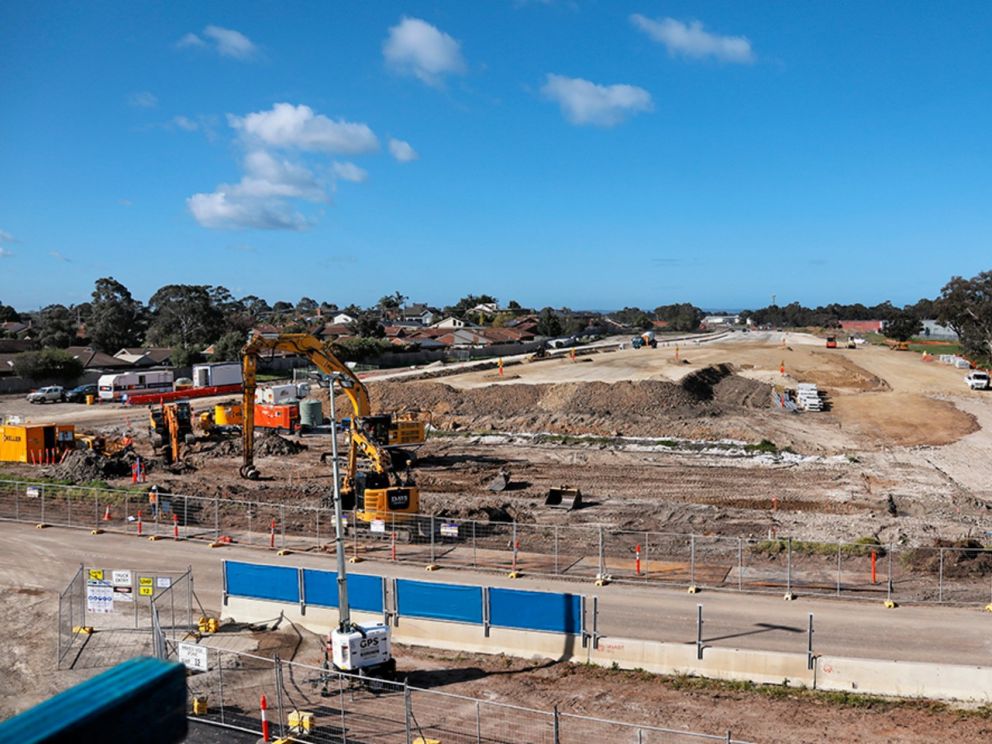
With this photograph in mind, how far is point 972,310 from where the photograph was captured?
96.0 meters

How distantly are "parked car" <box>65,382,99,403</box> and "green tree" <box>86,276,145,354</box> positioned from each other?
1593 inches

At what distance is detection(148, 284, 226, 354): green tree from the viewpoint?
121m

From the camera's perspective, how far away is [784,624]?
2155 cm

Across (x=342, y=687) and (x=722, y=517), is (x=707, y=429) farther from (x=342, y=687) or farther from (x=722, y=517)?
(x=342, y=687)

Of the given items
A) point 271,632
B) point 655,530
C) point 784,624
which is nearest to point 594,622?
point 784,624

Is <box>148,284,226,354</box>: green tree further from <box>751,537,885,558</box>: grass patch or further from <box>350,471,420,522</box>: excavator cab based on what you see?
<box>751,537,885,558</box>: grass patch

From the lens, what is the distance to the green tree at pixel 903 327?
456ft

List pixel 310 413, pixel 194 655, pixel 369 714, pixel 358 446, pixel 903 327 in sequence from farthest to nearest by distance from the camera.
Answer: pixel 903 327 < pixel 310 413 < pixel 358 446 < pixel 194 655 < pixel 369 714

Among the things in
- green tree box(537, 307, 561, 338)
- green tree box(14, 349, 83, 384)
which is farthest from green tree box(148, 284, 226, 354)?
green tree box(537, 307, 561, 338)

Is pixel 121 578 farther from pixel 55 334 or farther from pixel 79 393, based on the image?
pixel 55 334

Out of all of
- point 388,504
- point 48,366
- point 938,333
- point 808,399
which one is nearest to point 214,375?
point 48,366

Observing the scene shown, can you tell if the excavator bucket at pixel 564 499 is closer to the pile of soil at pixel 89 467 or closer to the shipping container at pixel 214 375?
the pile of soil at pixel 89 467

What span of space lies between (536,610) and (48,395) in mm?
69170

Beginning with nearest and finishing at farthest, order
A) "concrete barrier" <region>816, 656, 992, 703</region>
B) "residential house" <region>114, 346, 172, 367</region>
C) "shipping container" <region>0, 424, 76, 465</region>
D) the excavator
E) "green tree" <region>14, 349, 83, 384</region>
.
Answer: "concrete barrier" <region>816, 656, 992, 703</region>
the excavator
"shipping container" <region>0, 424, 76, 465</region>
"green tree" <region>14, 349, 83, 384</region>
"residential house" <region>114, 346, 172, 367</region>
